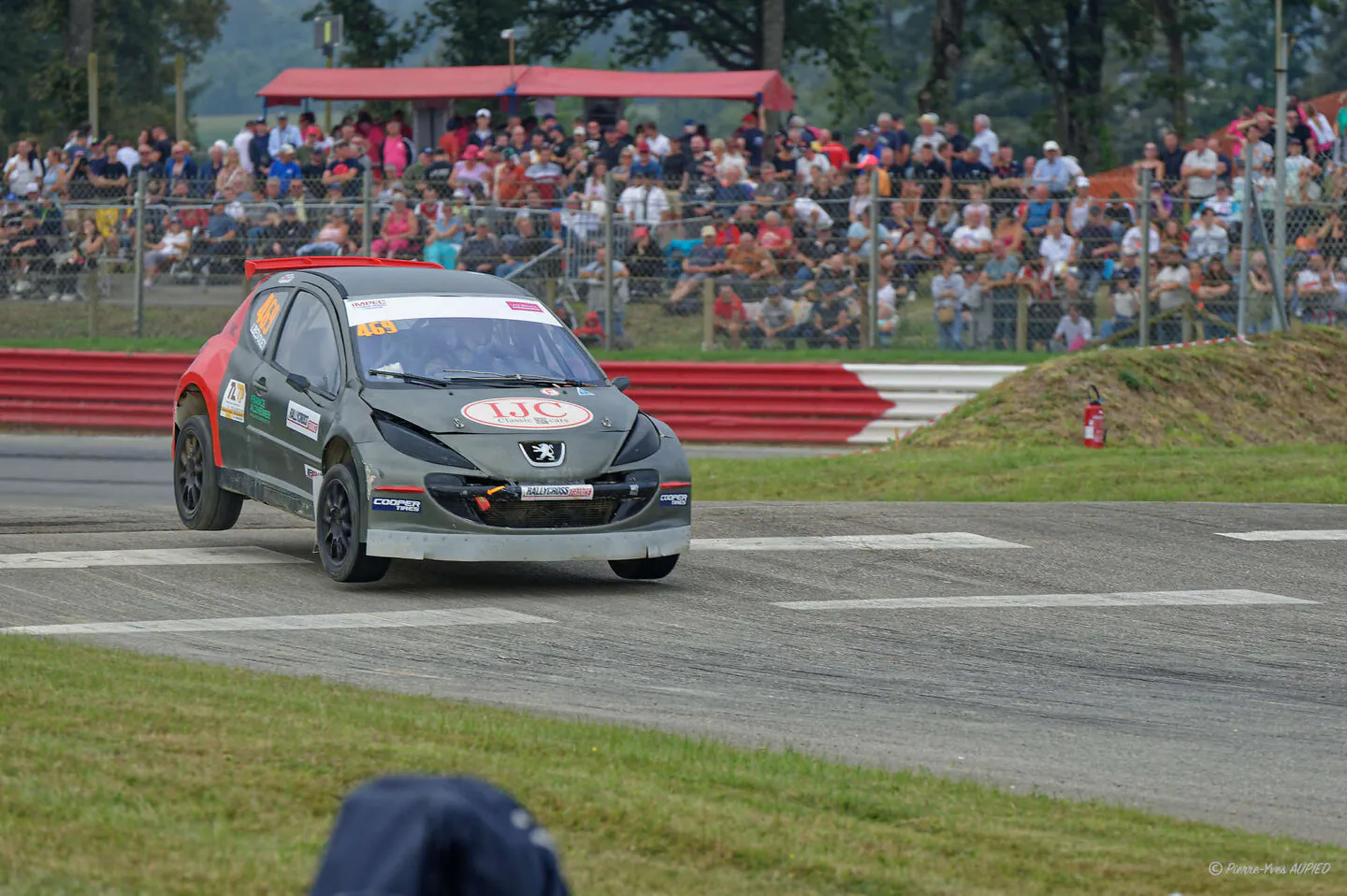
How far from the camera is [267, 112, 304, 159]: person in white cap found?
27500 millimetres

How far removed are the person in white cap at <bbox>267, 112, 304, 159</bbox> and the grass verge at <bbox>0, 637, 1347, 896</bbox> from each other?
21.7m

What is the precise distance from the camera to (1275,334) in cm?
1970

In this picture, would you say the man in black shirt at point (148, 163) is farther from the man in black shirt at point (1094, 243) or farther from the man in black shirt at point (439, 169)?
the man in black shirt at point (1094, 243)

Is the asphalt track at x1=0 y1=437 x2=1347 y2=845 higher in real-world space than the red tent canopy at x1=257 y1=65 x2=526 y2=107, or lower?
lower

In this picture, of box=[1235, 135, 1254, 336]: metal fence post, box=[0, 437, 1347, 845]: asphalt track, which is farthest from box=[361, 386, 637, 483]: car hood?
box=[1235, 135, 1254, 336]: metal fence post

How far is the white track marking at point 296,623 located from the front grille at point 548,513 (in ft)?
1.55

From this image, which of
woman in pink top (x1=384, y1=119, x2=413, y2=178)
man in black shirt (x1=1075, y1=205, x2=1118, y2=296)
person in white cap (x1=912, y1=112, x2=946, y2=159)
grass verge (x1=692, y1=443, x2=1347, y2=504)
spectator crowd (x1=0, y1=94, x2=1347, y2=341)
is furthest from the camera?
woman in pink top (x1=384, y1=119, x2=413, y2=178)

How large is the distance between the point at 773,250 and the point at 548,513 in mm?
10623

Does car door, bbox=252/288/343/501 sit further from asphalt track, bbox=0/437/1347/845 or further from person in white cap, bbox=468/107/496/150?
person in white cap, bbox=468/107/496/150

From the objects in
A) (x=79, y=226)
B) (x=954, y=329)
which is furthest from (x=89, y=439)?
(x=954, y=329)

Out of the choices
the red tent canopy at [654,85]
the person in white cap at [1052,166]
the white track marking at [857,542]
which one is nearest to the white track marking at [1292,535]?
the white track marking at [857,542]

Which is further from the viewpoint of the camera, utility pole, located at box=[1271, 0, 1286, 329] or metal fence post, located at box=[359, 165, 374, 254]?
metal fence post, located at box=[359, 165, 374, 254]

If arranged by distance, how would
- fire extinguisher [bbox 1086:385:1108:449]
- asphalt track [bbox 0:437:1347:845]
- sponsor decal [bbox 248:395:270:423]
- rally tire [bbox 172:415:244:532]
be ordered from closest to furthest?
asphalt track [bbox 0:437:1347:845]
sponsor decal [bbox 248:395:270:423]
rally tire [bbox 172:415:244:532]
fire extinguisher [bbox 1086:385:1108:449]

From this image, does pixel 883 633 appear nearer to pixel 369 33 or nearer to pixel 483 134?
pixel 483 134
